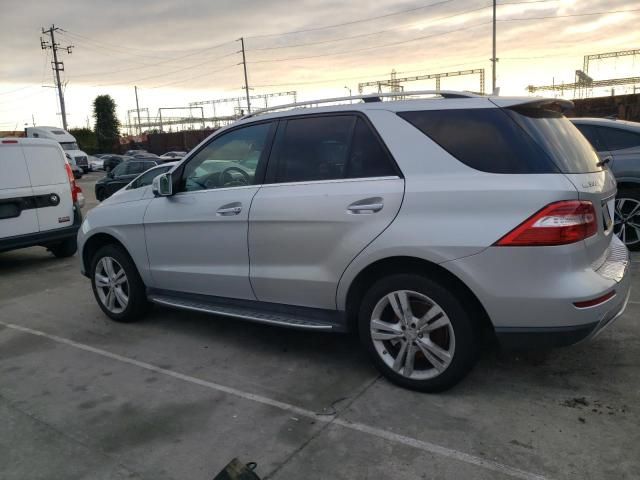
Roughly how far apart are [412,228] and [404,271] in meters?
0.29

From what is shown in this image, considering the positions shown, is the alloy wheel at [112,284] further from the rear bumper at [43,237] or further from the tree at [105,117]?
the tree at [105,117]

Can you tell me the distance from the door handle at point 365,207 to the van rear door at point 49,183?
602cm

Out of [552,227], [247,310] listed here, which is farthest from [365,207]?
[247,310]

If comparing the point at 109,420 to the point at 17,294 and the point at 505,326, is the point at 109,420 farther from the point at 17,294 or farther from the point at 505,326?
the point at 17,294

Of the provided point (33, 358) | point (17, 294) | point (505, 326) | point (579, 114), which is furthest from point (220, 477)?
point (579, 114)

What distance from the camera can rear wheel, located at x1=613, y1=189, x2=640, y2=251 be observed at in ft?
21.9

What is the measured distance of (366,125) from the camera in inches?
144

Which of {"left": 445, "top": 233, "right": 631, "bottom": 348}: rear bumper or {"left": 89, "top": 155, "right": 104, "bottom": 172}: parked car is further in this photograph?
{"left": 89, "top": 155, "right": 104, "bottom": 172}: parked car

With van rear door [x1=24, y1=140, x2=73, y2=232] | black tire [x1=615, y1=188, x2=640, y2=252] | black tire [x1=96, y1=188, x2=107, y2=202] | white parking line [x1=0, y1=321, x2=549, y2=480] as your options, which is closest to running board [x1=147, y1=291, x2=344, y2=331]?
white parking line [x1=0, y1=321, x2=549, y2=480]

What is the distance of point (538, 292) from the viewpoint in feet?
9.79

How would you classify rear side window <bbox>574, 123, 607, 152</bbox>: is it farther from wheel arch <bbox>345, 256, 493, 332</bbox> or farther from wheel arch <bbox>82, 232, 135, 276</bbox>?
wheel arch <bbox>82, 232, 135, 276</bbox>

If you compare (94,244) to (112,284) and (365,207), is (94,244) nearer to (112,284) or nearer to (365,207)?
(112,284)

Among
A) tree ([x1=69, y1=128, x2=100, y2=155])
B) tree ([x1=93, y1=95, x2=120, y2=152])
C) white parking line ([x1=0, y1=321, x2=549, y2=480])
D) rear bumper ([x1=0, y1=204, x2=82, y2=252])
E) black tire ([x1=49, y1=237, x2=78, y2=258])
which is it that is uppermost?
tree ([x1=93, y1=95, x2=120, y2=152])

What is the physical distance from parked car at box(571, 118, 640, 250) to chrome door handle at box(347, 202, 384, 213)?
4.46 metres
